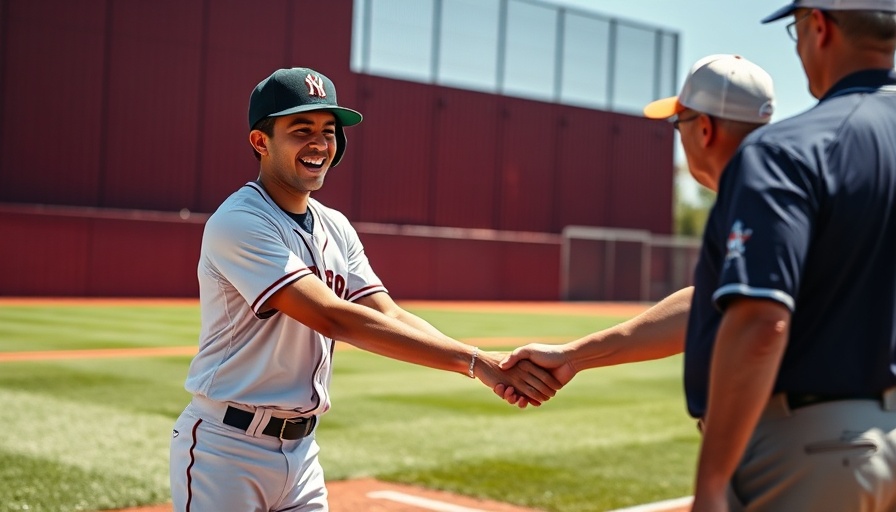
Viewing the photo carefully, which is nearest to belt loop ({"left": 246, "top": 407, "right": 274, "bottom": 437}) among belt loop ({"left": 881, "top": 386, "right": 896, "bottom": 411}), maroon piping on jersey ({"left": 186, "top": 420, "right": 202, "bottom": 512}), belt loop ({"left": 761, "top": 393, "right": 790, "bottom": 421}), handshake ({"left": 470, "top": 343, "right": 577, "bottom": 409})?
maroon piping on jersey ({"left": 186, "top": 420, "right": 202, "bottom": 512})

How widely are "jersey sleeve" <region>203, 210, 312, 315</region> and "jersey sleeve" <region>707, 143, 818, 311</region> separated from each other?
174 cm

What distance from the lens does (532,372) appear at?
4652mm

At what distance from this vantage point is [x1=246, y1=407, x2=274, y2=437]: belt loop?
12.8 ft

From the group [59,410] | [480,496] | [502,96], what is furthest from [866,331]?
[502,96]

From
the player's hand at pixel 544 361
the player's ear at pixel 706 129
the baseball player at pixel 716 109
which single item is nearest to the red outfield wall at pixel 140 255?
the player's hand at pixel 544 361

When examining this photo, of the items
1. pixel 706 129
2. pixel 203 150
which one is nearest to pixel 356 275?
pixel 706 129

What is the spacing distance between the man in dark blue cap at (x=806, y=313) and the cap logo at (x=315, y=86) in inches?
69.8

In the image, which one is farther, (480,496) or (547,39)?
(547,39)

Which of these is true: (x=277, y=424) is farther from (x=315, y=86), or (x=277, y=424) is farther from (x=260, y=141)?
(x=315, y=86)

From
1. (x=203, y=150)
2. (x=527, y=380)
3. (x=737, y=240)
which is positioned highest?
(x=203, y=150)

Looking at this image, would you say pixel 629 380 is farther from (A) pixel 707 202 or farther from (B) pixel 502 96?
(A) pixel 707 202

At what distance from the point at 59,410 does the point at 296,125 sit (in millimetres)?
7326

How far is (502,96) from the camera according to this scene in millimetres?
43625

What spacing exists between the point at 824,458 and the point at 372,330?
5.98 feet
